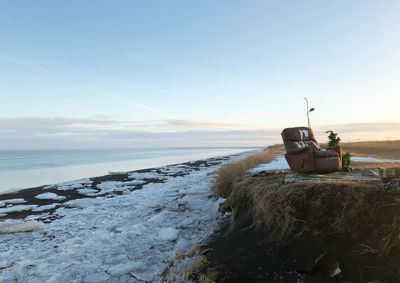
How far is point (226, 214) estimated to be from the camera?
7.28 meters

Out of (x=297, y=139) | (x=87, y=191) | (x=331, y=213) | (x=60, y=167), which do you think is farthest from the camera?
(x=60, y=167)

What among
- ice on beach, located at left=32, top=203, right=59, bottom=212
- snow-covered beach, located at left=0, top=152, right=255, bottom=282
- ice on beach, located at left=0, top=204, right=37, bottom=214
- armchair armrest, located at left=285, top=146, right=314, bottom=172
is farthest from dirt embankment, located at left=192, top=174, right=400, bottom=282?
ice on beach, located at left=0, top=204, right=37, bottom=214

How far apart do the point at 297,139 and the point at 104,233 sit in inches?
176

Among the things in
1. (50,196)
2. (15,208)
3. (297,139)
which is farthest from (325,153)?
(50,196)

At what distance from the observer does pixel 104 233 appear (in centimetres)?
680

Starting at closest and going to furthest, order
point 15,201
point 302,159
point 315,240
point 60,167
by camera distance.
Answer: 1. point 315,240
2. point 302,159
3. point 15,201
4. point 60,167

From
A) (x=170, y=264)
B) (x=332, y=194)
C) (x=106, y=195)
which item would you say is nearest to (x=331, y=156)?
(x=332, y=194)

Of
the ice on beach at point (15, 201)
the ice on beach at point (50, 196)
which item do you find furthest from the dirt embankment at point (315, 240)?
the ice on beach at point (15, 201)

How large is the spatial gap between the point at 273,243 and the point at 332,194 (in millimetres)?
991

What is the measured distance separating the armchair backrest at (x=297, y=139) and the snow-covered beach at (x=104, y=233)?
2107 mm

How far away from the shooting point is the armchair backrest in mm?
7725

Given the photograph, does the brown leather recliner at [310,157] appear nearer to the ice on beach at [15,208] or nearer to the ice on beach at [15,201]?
the ice on beach at [15,208]

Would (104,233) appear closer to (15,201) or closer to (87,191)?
(15,201)

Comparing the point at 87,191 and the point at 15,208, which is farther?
the point at 87,191
